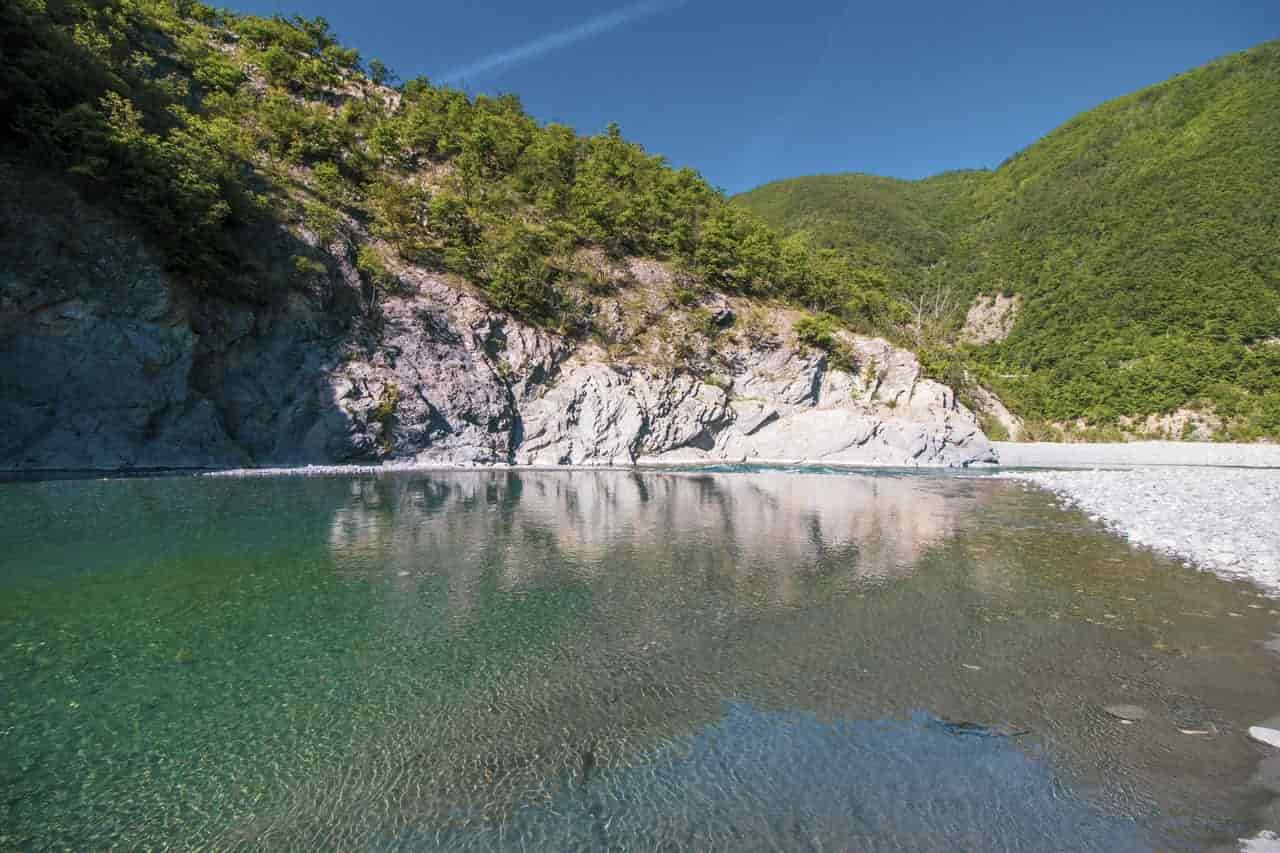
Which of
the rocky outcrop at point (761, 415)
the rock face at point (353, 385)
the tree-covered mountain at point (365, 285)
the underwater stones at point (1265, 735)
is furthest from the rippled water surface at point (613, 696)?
the rocky outcrop at point (761, 415)

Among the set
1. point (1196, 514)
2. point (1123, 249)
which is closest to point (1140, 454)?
point (1196, 514)

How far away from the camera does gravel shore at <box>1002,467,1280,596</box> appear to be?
11.9 meters

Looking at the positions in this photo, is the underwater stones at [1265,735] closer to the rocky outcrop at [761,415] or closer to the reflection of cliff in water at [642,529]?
the reflection of cliff in water at [642,529]

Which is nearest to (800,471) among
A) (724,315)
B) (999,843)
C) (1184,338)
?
(724,315)

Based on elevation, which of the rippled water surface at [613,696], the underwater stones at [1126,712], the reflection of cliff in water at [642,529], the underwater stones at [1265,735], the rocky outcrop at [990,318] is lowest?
the reflection of cliff in water at [642,529]

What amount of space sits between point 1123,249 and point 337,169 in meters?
90.5

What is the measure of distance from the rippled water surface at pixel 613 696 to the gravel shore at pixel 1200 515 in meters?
1.18

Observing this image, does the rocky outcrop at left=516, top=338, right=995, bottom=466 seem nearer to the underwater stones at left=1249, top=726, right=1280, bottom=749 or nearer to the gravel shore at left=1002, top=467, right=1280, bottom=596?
the gravel shore at left=1002, top=467, right=1280, bottom=596

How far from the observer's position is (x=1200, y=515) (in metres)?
16.9

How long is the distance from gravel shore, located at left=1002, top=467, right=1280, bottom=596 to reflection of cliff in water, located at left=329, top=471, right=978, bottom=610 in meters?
4.22

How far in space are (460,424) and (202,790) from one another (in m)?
33.2

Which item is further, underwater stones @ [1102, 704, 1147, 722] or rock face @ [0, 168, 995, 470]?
rock face @ [0, 168, 995, 470]

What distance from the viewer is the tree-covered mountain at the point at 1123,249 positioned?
59656 mm

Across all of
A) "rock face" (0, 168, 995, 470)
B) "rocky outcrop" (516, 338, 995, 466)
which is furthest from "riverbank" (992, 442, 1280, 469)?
"rock face" (0, 168, 995, 470)
